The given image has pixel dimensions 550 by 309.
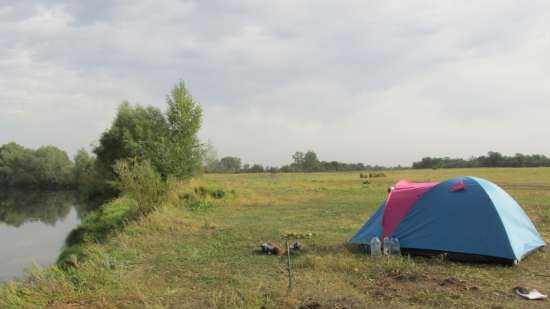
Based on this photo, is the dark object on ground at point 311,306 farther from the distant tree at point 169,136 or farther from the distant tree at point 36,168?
the distant tree at point 36,168

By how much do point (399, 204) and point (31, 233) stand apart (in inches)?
817

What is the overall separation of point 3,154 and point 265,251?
6959 cm

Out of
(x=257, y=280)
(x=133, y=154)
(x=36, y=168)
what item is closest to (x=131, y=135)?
(x=133, y=154)

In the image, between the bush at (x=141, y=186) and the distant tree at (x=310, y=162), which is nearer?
the bush at (x=141, y=186)

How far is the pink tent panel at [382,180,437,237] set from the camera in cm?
796

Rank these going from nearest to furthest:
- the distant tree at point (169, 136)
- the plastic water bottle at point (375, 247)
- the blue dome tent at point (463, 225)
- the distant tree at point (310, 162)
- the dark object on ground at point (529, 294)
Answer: the dark object on ground at point (529, 294) → the blue dome tent at point (463, 225) → the plastic water bottle at point (375, 247) → the distant tree at point (169, 136) → the distant tree at point (310, 162)

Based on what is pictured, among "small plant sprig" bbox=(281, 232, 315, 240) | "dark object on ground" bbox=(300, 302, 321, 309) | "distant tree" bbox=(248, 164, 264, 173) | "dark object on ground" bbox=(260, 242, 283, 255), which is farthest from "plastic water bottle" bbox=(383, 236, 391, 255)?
"distant tree" bbox=(248, 164, 264, 173)

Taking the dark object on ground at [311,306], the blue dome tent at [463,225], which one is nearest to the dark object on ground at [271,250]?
the blue dome tent at [463,225]

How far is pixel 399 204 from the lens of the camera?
26.6 ft

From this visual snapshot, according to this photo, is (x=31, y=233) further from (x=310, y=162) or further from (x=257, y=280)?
(x=310, y=162)

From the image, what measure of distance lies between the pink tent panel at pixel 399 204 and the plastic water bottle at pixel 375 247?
361mm

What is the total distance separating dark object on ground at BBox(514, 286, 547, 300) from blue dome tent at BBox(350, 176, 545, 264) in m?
1.30

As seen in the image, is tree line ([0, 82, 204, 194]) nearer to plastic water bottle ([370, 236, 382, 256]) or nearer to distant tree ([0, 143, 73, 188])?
distant tree ([0, 143, 73, 188])

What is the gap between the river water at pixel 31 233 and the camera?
14.4 m
